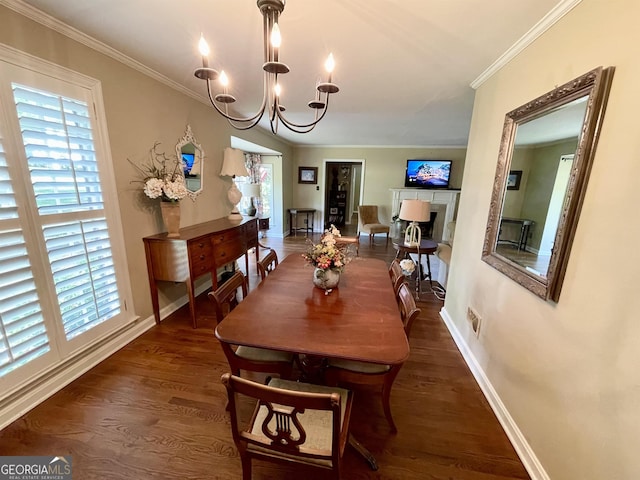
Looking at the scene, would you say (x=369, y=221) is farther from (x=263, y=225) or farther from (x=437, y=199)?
(x=263, y=225)

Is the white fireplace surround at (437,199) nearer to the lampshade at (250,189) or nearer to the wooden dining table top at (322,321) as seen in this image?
the lampshade at (250,189)

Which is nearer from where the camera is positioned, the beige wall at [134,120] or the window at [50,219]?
the window at [50,219]

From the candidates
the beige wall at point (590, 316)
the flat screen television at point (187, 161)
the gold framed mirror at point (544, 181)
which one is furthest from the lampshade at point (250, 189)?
the beige wall at point (590, 316)

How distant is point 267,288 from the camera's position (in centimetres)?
168

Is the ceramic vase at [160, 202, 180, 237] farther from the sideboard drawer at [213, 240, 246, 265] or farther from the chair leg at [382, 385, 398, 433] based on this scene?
the chair leg at [382, 385, 398, 433]

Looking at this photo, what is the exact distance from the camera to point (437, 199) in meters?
6.03

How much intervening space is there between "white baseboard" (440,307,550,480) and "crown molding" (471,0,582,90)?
2.22 metres

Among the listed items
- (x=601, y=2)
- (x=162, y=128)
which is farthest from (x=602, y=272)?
(x=162, y=128)

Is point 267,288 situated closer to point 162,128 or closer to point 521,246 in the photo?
point 521,246

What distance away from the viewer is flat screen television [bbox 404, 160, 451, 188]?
598 centimetres

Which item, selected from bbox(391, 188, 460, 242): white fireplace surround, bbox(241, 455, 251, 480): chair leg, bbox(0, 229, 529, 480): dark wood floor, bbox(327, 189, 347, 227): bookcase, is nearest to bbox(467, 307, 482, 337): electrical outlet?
bbox(0, 229, 529, 480): dark wood floor

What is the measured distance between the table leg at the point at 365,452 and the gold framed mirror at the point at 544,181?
4.00 feet

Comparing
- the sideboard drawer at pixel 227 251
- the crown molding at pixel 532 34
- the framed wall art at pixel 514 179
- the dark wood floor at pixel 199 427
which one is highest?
the crown molding at pixel 532 34

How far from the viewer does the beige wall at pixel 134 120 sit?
1507 mm
